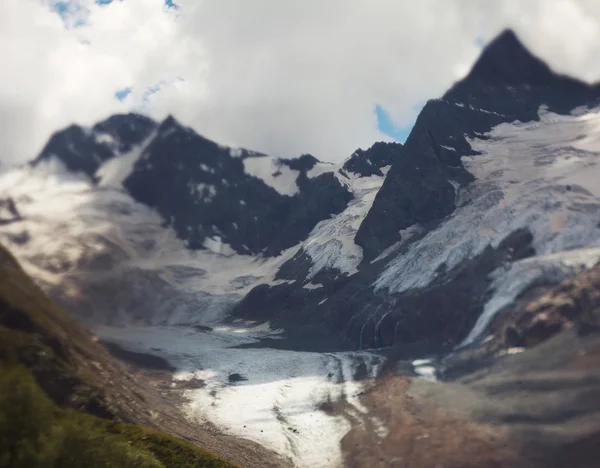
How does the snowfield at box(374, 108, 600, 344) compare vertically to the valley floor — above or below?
above

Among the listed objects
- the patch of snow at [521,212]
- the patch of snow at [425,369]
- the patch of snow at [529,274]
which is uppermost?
the patch of snow at [521,212]

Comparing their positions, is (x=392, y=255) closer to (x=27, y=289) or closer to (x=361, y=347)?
(x=361, y=347)

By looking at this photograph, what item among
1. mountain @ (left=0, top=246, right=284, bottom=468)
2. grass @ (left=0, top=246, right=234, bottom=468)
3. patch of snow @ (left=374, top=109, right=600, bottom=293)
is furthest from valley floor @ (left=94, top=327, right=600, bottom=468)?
patch of snow @ (left=374, top=109, right=600, bottom=293)

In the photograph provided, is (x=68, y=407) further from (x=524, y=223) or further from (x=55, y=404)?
(x=524, y=223)

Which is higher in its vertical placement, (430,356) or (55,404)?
(55,404)

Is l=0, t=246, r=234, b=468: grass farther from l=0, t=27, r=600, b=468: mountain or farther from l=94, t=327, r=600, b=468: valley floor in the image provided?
l=94, t=327, r=600, b=468: valley floor

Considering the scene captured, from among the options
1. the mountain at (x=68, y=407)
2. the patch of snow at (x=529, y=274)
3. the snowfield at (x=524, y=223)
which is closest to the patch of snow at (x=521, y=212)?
the snowfield at (x=524, y=223)

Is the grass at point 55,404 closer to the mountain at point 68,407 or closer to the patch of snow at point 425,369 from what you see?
the mountain at point 68,407

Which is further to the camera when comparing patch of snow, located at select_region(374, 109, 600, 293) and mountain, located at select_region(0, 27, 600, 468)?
patch of snow, located at select_region(374, 109, 600, 293)

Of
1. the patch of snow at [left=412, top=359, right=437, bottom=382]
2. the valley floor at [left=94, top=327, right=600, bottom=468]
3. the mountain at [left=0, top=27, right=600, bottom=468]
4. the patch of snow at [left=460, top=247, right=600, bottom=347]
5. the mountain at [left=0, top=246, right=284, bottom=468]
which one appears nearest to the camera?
the mountain at [left=0, top=246, right=284, bottom=468]

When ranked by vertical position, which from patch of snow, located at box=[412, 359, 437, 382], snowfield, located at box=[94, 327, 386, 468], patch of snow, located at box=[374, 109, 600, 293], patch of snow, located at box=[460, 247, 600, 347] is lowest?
snowfield, located at box=[94, 327, 386, 468]

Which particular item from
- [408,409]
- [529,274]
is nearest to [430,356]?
[529,274]
